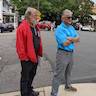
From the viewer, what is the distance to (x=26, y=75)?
7.88m

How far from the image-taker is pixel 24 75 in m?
7.90

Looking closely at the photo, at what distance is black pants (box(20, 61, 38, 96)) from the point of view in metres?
7.80

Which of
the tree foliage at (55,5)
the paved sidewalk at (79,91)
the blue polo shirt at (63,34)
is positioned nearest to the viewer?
the blue polo shirt at (63,34)

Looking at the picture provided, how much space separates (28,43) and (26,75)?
662 mm

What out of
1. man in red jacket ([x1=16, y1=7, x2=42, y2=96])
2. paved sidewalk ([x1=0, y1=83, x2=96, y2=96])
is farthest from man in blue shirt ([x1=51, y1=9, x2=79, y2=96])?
paved sidewalk ([x1=0, y1=83, x2=96, y2=96])

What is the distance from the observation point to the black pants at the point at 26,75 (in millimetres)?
7798

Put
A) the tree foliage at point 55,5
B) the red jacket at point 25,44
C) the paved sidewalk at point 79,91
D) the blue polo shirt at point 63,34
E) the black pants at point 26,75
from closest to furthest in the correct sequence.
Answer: the red jacket at point 25,44 → the black pants at point 26,75 → the blue polo shirt at point 63,34 → the paved sidewalk at point 79,91 → the tree foliage at point 55,5

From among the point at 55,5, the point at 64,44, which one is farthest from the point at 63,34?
the point at 55,5

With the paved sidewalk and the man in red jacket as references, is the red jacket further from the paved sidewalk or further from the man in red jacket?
the paved sidewalk

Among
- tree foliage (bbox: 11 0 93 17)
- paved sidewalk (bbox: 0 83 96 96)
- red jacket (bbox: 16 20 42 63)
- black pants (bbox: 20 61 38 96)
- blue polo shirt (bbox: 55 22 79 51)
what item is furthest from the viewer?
tree foliage (bbox: 11 0 93 17)

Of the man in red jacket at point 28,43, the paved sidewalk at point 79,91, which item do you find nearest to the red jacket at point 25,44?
the man in red jacket at point 28,43

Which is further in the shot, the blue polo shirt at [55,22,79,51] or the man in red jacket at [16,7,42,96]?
the blue polo shirt at [55,22,79,51]

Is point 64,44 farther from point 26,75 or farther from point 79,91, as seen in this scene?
point 79,91

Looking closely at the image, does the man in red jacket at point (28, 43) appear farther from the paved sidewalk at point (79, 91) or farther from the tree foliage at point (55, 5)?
the tree foliage at point (55, 5)
